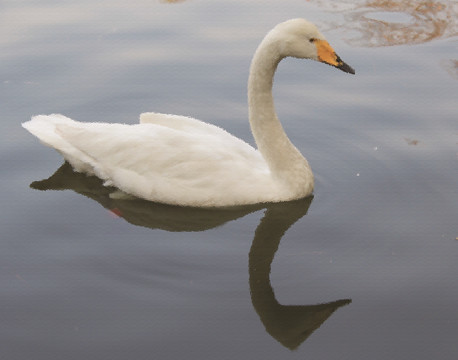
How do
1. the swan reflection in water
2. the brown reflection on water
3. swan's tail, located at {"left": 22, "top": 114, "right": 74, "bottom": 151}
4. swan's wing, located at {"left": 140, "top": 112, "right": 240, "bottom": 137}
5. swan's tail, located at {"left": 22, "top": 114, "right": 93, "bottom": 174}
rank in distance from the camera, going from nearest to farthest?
the swan reflection in water → swan's wing, located at {"left": 140, "top": 112, "right": 240, "bottom": 137} → swan's tail, located at {"left": 22, "top": 114, "right": 93, "bottom": 174} → swan's tail, located at {"left": 22, "top": 114, "right": 74, "bottom": 151} → the brown reflection on water

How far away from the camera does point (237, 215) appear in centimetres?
672

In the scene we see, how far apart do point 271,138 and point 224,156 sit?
0.44 m

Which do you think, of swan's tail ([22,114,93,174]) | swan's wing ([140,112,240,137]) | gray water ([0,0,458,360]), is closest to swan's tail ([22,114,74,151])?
swan's tail ([22,114,93,174])

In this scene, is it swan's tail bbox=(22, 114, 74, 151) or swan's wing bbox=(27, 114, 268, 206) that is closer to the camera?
swan's wing bbox=(27, 114, 268, 206)

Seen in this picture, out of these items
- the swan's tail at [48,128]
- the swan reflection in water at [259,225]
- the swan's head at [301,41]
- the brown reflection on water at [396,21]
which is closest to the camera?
the swan reflection in water at [259,225]

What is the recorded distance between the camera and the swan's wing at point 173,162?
6703 millimetres

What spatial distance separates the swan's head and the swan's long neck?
26cm

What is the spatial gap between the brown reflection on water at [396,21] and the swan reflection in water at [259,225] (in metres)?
4.15

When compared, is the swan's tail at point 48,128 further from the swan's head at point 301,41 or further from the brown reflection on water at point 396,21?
the brown reflection on water at point 396,21

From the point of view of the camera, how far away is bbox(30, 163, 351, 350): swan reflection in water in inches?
212

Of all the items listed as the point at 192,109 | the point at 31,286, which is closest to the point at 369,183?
the point at 192,109

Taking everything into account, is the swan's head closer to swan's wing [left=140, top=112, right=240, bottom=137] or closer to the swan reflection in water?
swan's wing [left=140, top=112, right=240, bottom=137]

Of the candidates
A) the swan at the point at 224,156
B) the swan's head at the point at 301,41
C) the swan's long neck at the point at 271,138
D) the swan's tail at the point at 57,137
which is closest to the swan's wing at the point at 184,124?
the swan at the point at 224,156

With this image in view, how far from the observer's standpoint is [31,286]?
579 centimetres
